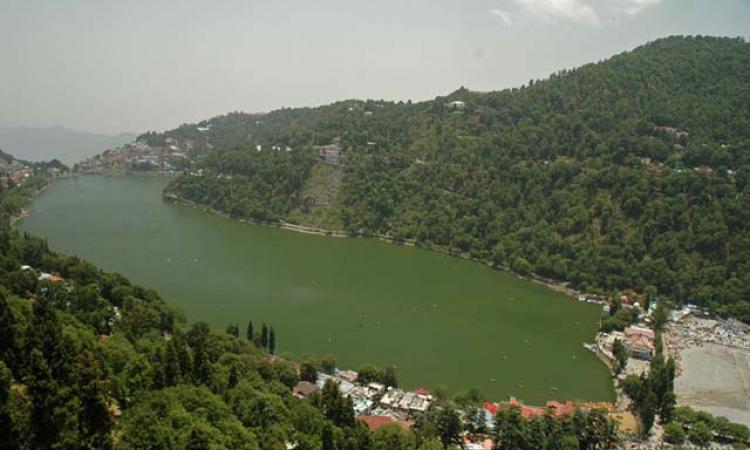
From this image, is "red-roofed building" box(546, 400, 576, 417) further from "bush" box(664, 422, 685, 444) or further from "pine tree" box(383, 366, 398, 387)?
"pine tree" box(383, 366, 398, 387)

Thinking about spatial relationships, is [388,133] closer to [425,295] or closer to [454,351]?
[425,295]

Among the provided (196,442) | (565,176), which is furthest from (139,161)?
(196,442)

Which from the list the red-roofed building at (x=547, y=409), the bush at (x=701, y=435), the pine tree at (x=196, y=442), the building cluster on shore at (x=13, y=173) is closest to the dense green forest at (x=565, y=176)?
the bush at (x=701, y=435)

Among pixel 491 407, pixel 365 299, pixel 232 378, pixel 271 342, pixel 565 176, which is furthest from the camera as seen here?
pixel 565 176

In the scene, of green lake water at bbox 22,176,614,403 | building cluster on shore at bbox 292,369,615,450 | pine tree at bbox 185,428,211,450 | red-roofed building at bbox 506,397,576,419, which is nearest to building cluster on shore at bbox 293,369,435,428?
building cluster on shore at bbox 292,369,615,450

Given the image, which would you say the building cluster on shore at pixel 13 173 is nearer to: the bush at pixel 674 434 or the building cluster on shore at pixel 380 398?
the building cluster on shore at pixel 380 398

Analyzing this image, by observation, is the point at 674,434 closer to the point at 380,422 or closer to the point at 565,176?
the point at 380,422
